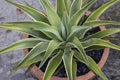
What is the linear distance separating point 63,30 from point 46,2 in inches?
7.0

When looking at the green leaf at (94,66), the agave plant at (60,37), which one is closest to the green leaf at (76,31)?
the agave plant at (60,37)

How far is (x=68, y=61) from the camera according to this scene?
4.81 ft

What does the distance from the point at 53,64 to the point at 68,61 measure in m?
0.09

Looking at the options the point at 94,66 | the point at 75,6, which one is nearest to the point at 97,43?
the point at 94,66

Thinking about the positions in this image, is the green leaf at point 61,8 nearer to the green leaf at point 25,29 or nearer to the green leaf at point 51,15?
the green leaf at point 51,15

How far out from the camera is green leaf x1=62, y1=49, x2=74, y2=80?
1411mm

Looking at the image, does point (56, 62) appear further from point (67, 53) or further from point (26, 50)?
point (26, 50)

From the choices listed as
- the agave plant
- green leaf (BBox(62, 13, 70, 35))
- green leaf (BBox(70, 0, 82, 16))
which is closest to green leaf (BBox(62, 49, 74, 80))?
the agave plant

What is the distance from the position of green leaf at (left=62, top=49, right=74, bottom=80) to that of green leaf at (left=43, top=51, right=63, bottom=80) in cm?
4

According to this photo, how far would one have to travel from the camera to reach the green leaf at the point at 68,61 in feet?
4.63

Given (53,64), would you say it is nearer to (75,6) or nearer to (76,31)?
(76,31)

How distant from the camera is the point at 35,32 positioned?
1.55 metres

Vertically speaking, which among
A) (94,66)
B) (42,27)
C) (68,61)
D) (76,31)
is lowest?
(94,66)

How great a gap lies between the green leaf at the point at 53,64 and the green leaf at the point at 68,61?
1.6 inches
